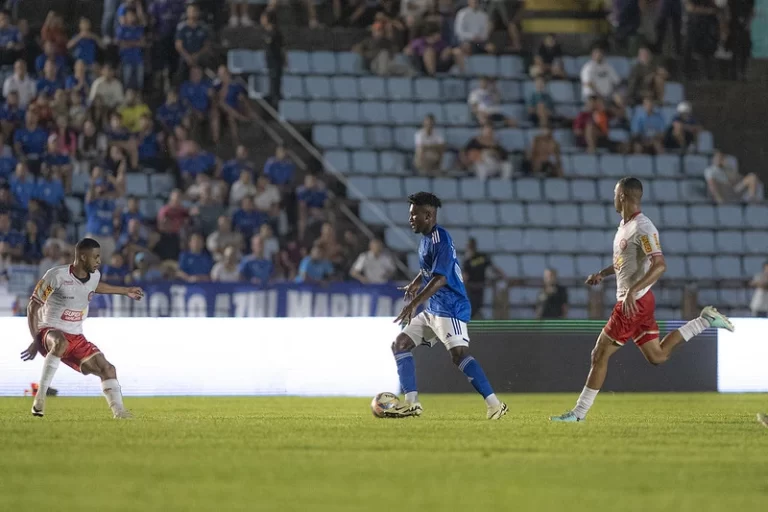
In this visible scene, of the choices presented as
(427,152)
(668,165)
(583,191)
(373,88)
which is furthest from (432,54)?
(668,165)

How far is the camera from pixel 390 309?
1923 cm

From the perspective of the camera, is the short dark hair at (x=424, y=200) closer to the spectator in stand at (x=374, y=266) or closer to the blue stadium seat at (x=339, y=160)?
the spectator in stand at (x=374, y=266)

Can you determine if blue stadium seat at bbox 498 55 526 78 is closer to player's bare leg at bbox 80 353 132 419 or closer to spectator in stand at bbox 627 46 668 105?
spectator in stand at bbox 627 46 668 105

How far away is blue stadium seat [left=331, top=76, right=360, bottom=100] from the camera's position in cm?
2531

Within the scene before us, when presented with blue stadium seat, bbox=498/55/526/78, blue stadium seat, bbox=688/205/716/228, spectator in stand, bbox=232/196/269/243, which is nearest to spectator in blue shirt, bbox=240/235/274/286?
spectator in stand, bbox=232/196/269/243

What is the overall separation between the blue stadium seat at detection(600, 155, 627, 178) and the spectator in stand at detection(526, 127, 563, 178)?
36.2 inches

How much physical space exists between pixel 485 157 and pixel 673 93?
476 centimetres

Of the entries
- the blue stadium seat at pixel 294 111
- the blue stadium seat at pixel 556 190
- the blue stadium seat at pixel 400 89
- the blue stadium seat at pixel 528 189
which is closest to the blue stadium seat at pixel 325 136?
the blue stadium seat at pixel 294 111

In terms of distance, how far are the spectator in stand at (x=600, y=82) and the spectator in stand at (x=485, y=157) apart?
2284 mm

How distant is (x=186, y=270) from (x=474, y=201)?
575cm

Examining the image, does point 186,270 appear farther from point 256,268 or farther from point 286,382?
point 286,382

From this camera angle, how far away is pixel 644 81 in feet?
86.6

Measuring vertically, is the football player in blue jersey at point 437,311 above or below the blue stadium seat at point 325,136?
below

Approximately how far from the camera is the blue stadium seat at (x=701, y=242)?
2447 cm
